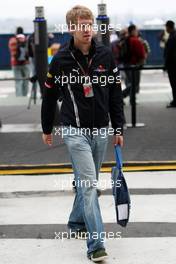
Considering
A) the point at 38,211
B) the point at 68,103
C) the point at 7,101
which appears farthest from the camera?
the point at 7,101

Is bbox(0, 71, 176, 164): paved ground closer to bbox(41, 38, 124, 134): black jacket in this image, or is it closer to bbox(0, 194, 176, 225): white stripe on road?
bbox(0, 194, 176, 225): white stripe on road

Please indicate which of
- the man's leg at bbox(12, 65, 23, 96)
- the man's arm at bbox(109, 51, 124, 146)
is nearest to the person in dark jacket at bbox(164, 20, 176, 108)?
the man's leg at bbox(12, 65, 23, 96)

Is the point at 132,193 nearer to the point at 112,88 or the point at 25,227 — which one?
the point at 25,227

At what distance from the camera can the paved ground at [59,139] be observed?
29.2 feet

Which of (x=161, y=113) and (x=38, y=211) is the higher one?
(x=38, y=211)

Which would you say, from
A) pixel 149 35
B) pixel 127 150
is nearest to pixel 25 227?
pixel 127 150

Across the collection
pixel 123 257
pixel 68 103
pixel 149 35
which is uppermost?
pixel 68 103

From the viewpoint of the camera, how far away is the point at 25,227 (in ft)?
→ 19.9

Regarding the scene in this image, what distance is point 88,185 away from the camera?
505 cm

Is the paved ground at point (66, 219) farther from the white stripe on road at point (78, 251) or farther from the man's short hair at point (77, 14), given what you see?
the man's short hair at point (77, 14)

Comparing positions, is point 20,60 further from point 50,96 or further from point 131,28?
point 50,96

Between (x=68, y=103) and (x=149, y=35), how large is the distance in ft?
67.9

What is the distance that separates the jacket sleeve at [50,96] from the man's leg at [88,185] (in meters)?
0.31

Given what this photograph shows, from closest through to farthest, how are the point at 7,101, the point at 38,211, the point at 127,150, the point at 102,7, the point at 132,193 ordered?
the point at 38,211, the point at 132,193, the point at 127,150, the point at 102,7, the point at 7,101
